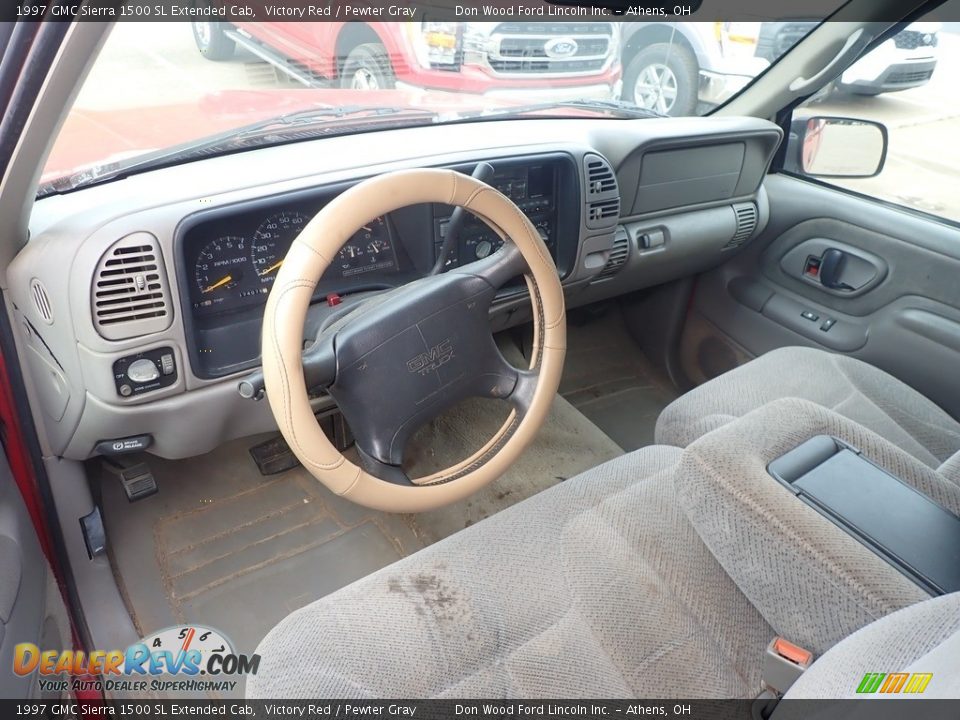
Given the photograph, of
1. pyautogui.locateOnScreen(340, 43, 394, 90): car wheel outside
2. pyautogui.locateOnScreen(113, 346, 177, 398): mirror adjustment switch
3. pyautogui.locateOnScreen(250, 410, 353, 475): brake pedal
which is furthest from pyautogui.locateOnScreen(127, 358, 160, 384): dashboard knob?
pyautogui.locateOnScreen(340, 43, 394, 90): car wheel outside

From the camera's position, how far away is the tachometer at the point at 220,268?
4.89ft

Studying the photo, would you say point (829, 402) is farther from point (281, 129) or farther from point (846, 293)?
point (281, 129)

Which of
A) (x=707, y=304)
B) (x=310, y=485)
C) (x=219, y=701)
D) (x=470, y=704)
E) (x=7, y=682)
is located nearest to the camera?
(x=470, y=704)

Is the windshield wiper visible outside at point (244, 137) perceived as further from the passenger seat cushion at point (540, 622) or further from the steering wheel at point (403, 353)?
the passenger seat cushion at point (540, 622)

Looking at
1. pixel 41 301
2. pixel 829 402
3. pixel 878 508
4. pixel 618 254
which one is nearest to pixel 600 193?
pixel 618 254

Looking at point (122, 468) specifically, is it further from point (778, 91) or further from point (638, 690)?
point (778, 91)

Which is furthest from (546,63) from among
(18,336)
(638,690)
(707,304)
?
(638,690)

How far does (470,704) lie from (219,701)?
83cm

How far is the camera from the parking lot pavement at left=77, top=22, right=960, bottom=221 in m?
1.50

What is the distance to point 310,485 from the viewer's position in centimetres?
208

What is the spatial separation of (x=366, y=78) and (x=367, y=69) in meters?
0.03

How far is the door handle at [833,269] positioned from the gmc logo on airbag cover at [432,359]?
5.29 ft

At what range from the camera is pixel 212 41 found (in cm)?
168

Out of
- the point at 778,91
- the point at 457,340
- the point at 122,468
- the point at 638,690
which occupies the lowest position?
the point at 122,468
